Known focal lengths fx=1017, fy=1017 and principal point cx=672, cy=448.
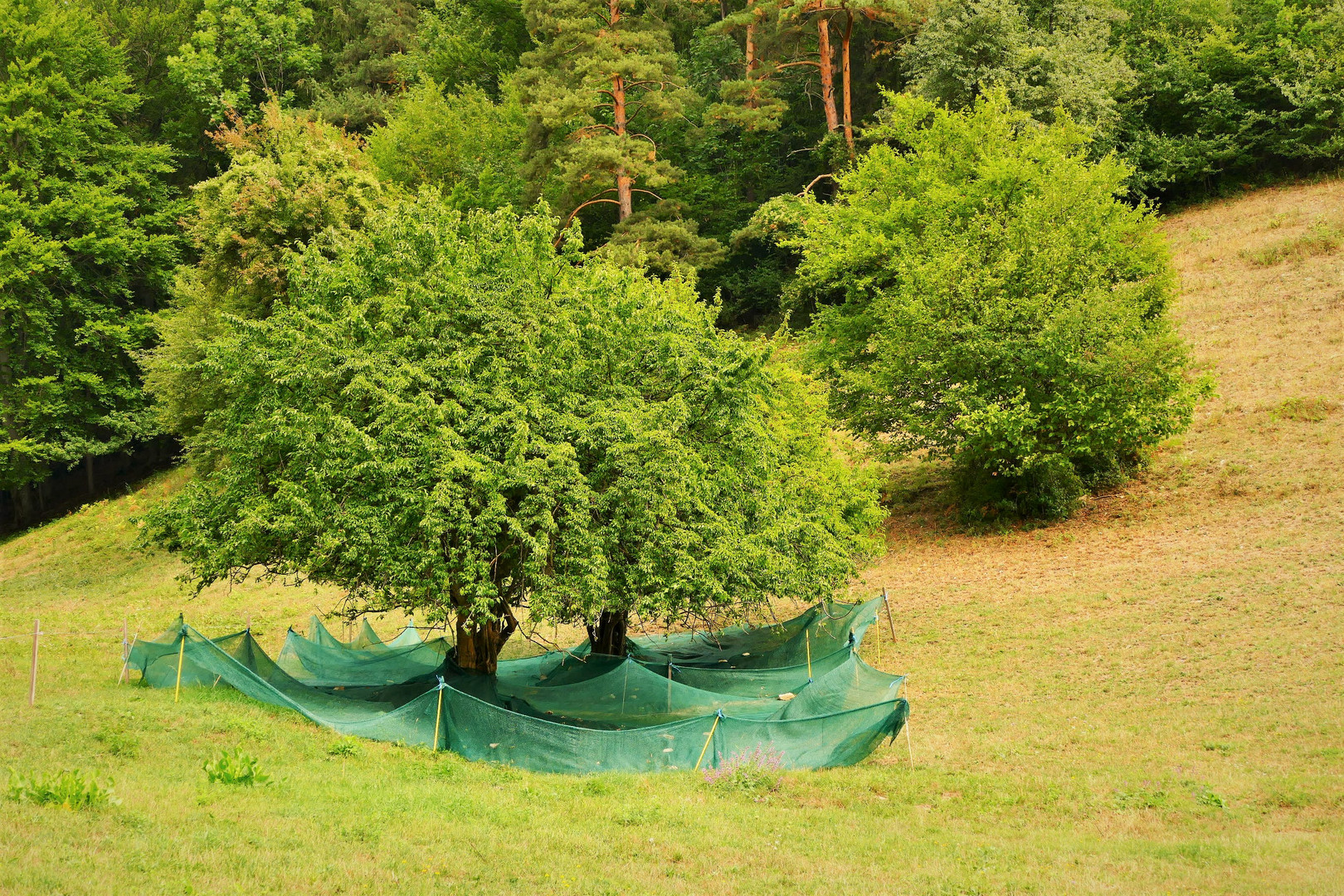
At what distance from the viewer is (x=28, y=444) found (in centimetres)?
3894

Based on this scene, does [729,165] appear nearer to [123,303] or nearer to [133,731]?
[123,303]

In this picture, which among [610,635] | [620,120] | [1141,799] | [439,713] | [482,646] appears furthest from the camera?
[620,120]

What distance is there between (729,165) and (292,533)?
113ft

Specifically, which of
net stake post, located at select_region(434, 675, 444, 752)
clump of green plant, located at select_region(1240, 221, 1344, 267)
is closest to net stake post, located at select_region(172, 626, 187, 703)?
net stake post, located at select_region(434, 675, 444, 752)

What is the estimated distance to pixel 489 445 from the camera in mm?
14703

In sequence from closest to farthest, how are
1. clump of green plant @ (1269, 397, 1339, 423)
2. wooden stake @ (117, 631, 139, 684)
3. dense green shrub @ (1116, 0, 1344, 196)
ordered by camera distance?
wooden stake @ (117, 631, 139, 684)
clump of green plant @ (1269, 397, 1339, 423)
dense green shrub @ (1116, 0, 1344, 196)

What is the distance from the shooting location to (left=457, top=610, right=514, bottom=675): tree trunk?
54.7 feet

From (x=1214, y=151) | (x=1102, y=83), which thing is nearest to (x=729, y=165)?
(x=1102, y=83)

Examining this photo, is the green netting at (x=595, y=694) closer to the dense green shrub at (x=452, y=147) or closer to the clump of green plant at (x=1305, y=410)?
the clump of green plant at (x=1305, y=410)

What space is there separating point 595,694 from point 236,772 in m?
5.91

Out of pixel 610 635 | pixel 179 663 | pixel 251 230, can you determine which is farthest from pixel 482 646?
pixel 251 230

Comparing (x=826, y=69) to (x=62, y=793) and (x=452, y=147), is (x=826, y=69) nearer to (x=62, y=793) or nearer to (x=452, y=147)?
(x=452, y=147)

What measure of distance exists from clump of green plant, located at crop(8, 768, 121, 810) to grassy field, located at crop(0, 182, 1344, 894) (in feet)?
0.61

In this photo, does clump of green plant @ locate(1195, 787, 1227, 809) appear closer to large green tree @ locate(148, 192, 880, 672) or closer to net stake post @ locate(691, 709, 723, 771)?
net stake post @ locate(691, 709, 723, 771)
